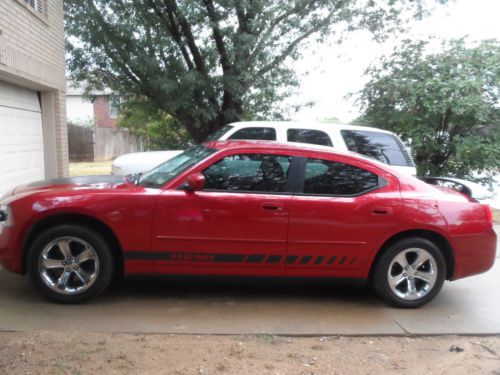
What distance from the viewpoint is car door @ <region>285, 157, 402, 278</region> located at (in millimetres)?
4367

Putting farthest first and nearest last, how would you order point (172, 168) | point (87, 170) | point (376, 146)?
point (87, 170) → point (376, 146) → point (172, 168)

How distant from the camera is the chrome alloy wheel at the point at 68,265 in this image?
4184 millimetres

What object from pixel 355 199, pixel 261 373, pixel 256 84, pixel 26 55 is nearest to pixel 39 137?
pixel 26 55

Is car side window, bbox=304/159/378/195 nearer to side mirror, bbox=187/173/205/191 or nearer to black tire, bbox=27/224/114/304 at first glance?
side mirror, bbox=187/173/205/191

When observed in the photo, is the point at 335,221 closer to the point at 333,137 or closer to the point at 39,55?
the point at 333,137

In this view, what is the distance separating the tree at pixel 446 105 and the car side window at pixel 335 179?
6.87 metres

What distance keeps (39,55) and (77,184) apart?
4.40 m

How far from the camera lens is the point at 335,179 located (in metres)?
4.54

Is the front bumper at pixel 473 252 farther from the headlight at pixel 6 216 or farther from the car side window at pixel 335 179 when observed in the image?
the headlight at pixel 6 216

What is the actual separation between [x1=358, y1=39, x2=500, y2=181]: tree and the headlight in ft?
29.7

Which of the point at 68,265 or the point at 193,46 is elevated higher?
the point at 193,46

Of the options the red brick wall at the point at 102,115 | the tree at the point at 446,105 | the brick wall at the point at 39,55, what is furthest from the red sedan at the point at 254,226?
the red brick wall at the point at 102,115

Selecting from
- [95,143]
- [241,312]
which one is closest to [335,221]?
[241,312]

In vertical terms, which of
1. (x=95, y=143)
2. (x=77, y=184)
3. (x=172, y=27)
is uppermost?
(x=172, y=27)
